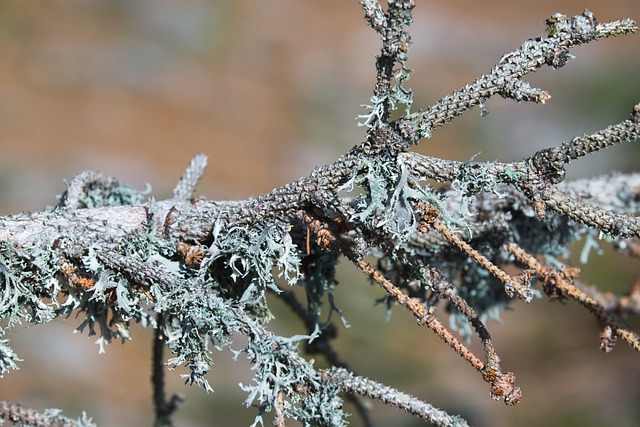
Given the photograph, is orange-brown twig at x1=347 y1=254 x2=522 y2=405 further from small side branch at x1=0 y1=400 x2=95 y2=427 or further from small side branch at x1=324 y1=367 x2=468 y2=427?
small side branch at x1=0 y1=400 x2=95 y2=427

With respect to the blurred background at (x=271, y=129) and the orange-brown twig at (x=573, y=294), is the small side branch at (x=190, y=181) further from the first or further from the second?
the blurred background at (x=271, y=129)

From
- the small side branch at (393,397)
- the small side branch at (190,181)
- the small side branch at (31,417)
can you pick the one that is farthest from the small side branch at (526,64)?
the small side branch at (31,417)

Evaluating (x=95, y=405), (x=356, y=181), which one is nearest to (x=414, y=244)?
(x=356, y=181)

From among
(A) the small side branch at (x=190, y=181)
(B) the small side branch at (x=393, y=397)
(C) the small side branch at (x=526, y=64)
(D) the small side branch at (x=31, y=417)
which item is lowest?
(D) the small side branch at (x=31, y=417)

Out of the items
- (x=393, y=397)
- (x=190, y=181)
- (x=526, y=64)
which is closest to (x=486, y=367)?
(x=393, y=397)

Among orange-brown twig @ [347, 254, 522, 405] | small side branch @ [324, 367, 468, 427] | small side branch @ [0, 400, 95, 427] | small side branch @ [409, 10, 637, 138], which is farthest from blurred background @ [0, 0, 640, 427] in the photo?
small side branch @ [409, 10, 637, 138]

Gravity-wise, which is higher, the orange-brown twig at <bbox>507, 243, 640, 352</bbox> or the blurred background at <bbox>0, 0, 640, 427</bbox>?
the blurred background at <bbox>0, 0, 640, 427</bbox>

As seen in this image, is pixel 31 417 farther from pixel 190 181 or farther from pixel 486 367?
pixel 486 367
